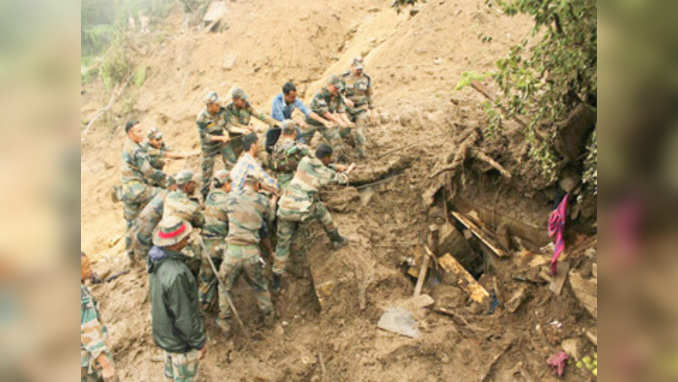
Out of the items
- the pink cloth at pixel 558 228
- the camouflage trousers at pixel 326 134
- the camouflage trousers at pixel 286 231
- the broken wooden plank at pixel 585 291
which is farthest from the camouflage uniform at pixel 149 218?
the broken wooden plank at pixel 585 291

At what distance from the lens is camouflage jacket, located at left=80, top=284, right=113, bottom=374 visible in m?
4.11

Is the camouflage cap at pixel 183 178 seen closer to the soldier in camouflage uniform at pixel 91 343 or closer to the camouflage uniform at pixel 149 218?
the camouflage uniform at pixel 149 218

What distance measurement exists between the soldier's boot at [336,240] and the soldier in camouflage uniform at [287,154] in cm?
98

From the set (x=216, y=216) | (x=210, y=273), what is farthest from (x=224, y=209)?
(x=210, y=273)

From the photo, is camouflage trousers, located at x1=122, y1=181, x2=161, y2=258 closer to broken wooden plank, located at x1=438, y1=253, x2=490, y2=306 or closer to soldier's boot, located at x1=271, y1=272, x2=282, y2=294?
soldier's boot, located at x1=271, y1=272, x2=282, y2=294

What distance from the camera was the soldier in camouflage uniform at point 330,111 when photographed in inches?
300

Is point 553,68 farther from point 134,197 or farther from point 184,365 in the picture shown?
point 134,197

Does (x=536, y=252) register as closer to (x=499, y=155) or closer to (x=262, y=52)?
(x=499, y=155)

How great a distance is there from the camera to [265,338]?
20.5 feet

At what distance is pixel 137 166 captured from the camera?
7180 mm

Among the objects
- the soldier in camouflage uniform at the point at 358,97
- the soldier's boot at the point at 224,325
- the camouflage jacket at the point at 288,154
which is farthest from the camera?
the soldier in camouflage uniform at the point at 358,97

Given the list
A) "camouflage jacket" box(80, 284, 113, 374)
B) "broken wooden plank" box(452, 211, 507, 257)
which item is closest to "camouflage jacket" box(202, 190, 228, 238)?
"camouflage jacket" box(80, 284, 113, 374)
